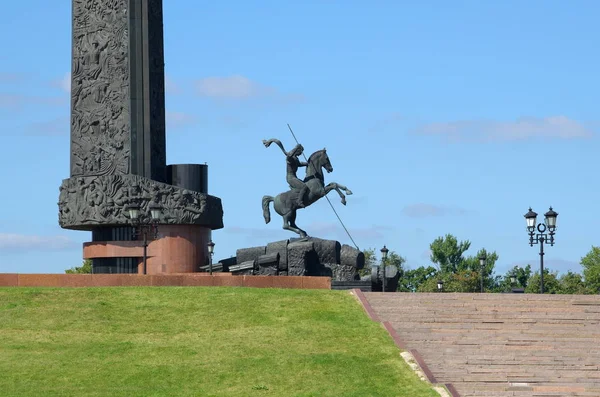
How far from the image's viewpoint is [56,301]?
94.2ft

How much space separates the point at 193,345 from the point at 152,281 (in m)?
6.39

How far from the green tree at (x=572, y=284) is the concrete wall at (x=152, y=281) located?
38.3 m

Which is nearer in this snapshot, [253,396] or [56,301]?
[253,396]

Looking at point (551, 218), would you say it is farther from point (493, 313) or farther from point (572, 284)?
point (572, 284)

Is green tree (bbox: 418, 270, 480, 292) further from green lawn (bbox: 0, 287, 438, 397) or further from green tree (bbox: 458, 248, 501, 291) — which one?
green lawn (bbox: 0, 287, 438, 397)

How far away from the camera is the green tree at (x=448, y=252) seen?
82625 millimetres

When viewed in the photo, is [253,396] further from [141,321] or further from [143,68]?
[143,68]

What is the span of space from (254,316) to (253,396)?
5636 millimetres

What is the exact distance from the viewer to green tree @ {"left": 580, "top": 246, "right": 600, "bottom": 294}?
69.7m

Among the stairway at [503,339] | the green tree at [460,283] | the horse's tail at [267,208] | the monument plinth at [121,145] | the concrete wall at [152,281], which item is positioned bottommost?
the stairway at [503,339]

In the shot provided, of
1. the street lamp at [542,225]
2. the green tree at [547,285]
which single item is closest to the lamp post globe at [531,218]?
the street lamp at [542,225]

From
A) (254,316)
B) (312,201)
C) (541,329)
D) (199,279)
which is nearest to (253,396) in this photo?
(254,316)

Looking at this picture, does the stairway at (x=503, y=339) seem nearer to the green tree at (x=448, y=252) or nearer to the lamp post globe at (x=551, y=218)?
the lamp post globe at (x=551, y=218)

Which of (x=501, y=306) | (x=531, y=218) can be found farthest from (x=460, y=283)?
(x=501, y=306)
